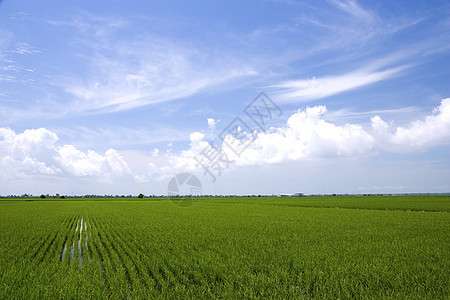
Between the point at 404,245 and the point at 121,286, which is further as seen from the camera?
the point at 404,245

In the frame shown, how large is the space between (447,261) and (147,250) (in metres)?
11.0

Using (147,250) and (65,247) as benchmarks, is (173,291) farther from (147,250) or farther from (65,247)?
(65,247)

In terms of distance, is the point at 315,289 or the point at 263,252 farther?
the point at 263,252

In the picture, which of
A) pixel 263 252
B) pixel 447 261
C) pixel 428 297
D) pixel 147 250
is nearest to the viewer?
pixel 428 297

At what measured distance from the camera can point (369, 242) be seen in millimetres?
12477

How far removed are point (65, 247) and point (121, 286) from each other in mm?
8275

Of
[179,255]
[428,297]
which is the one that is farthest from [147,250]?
[428,297]

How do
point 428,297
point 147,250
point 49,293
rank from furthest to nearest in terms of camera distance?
point 147,250, point 49,293, point 428,297

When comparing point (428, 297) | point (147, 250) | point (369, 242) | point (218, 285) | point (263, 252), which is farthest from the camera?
point (369, 242)

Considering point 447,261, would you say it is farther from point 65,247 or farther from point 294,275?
point 65,247

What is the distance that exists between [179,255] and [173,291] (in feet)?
11.8

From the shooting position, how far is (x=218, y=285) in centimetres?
711

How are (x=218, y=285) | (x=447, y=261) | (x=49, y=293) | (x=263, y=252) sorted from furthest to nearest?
(x=263, y=252)
(x=447, y=261)
(x=218, y=285)
(x=49, y=293)

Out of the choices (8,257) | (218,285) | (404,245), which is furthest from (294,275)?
(8,257)
